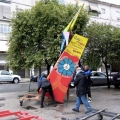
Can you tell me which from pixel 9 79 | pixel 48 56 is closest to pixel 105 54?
pixel 48 56

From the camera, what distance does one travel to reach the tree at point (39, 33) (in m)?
12.1

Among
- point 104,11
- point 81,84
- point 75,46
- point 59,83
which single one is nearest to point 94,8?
point 104,11

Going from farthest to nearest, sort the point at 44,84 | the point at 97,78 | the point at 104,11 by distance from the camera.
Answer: the point at 104,11 < the point at 97,78 < the point at 44,84

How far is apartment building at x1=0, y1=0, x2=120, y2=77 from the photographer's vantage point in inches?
1324

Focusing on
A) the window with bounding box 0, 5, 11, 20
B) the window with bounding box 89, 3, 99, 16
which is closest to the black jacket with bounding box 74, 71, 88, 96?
the window with bounding box 0, 5, 11, 20

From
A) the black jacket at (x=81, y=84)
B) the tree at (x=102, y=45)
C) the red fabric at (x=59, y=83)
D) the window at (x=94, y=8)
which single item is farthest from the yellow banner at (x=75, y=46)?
the window at (x=94, y=8)

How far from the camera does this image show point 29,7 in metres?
35.6

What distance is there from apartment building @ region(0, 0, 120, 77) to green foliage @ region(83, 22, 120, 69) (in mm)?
15976

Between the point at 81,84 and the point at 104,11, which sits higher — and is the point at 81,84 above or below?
below

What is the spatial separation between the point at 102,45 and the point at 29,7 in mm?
22256

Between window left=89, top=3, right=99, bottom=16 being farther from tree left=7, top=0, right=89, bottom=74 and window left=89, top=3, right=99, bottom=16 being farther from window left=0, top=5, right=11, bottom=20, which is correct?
tree left=7, top=0, right=89, bottom=74

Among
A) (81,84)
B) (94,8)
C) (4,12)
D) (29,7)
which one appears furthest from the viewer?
(94,8)

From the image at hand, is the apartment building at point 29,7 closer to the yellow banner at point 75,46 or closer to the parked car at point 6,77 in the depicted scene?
the parked car at point 6,77

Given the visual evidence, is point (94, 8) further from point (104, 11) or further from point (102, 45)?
point (102, 45)
